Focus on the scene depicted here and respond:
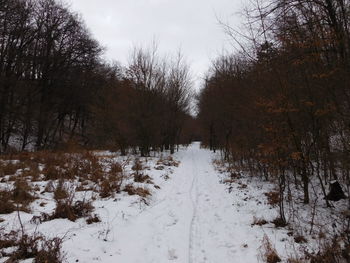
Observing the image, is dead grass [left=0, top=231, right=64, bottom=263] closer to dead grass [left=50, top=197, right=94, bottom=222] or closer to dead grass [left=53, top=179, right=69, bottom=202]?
dead grass [left=50, top=197, right=94, bottom=222]

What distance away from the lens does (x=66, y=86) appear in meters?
27.0

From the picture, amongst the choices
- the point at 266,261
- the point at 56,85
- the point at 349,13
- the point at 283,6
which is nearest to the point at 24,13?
the point at 56,85

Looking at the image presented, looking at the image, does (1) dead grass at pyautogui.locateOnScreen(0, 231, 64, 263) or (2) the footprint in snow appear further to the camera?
(2) the footprint in snow

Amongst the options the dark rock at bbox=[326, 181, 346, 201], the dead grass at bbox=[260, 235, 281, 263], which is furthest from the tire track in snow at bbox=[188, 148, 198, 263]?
the dark rock at bbox=[326, 181, 346, 201]

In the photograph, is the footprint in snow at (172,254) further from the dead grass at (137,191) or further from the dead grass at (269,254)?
the dead grass at (137,191)

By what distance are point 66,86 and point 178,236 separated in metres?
25.5

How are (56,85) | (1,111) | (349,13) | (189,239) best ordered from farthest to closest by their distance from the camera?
(56,85), (1,111), (349,13), (189,239)

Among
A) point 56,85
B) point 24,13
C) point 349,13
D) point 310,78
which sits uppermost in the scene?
point 24,13

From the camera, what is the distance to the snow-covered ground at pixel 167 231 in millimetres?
4516

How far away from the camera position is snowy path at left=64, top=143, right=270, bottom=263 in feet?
14.7

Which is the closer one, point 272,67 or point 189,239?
point 189,239

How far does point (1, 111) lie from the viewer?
19.9m

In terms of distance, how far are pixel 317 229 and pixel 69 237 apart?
5.18 metres

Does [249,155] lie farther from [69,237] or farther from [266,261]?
[69,237]
